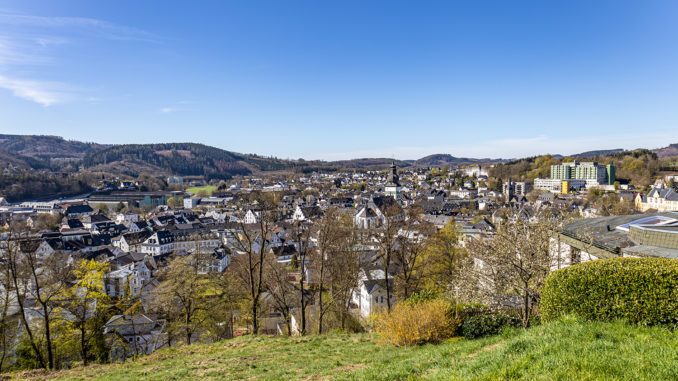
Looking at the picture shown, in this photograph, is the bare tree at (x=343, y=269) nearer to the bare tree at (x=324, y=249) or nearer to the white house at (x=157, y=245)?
the bare tree at (x=324, y=249)

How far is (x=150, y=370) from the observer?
10.4 m

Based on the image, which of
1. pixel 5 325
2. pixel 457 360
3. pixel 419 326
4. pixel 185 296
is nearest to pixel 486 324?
pixel 419 326

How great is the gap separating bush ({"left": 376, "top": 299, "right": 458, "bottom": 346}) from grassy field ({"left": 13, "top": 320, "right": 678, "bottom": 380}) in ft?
1.48

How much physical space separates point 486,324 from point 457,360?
5.16 m

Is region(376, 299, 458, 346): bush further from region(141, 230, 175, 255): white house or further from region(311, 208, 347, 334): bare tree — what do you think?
region(141, 230, 175, 255): white house

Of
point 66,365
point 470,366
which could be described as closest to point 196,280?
point 66,365

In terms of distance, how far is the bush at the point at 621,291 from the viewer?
594 cm

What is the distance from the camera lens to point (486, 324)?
35.7ft

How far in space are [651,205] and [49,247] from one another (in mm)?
123906

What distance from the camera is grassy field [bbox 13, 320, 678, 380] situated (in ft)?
14.8

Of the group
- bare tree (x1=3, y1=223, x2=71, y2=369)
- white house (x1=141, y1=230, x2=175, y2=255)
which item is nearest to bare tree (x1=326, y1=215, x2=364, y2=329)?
bare tree (x1=3, y1=223, x2=71, y2=369)

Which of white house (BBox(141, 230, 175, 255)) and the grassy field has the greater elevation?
the grassy field

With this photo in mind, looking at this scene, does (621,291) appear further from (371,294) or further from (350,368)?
(371,294)

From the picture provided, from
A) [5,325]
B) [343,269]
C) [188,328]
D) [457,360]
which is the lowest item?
[188,328]
